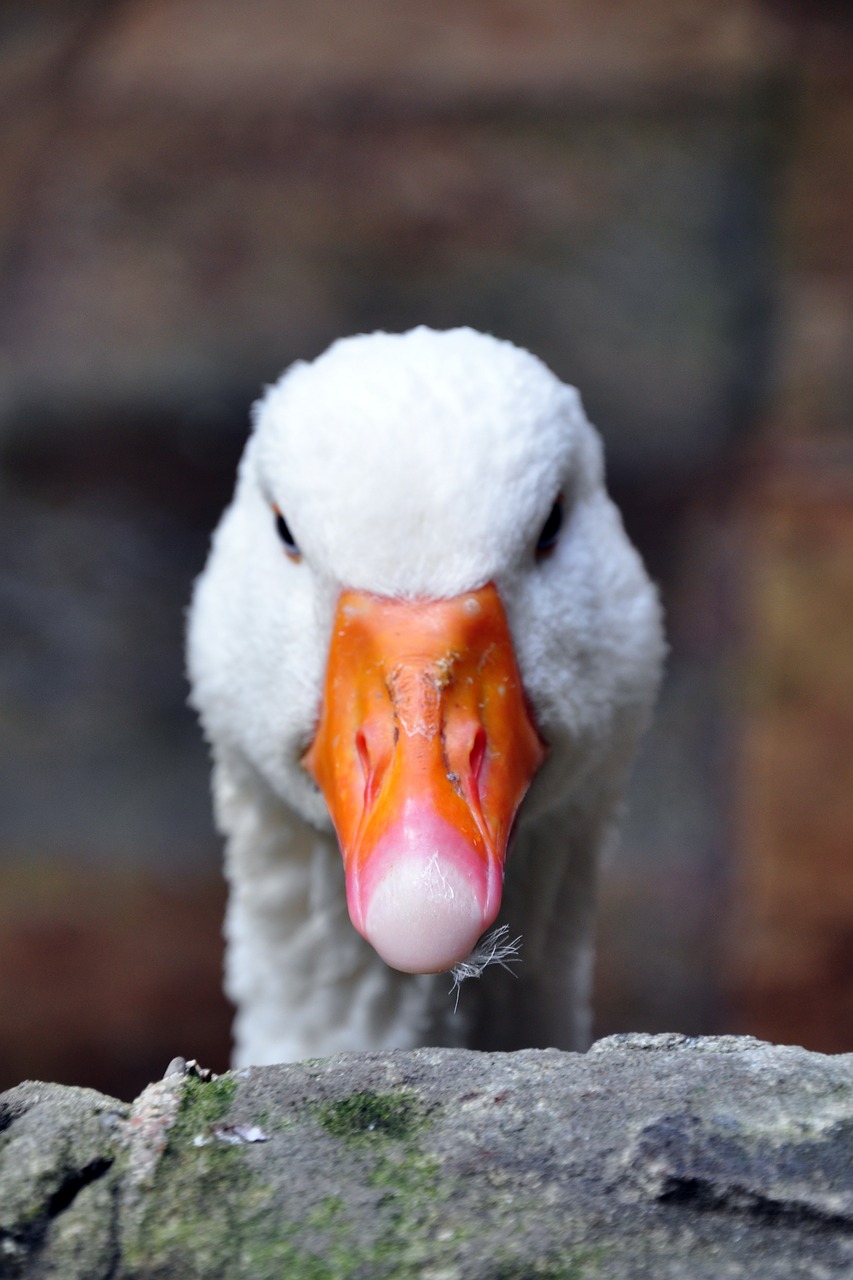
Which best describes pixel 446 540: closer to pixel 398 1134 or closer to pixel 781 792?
pixel 398 1134

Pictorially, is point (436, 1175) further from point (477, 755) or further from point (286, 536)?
point (286, 536)

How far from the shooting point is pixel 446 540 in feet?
6.61

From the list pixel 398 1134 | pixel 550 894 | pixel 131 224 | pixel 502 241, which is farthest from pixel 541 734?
pixel 131 224

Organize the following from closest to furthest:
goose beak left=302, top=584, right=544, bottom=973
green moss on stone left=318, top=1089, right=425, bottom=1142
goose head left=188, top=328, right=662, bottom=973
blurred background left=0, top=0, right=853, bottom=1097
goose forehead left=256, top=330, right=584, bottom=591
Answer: green moss on stone left=318, top=1089, right=425, bottom=1142 → goose beak left=302, top=584, right=544, bottom=973 → goose head left=188, top=328, right=662, bottom=973 → goose forehead left=256, top=330, right=584, bottom=591 → blurred background left=0, top=0, right=853, bottom=1097

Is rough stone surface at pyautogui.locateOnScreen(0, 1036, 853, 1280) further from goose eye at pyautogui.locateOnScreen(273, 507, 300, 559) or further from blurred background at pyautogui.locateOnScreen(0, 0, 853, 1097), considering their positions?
blurred background at pyautogui.locateOnScreen(0, 0, 853, 1097)

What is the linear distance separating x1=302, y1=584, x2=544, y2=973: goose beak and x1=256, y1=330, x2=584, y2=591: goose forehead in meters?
0.08

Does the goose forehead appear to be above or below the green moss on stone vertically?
above

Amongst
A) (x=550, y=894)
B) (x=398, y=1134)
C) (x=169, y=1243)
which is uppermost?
(x=550, y=894)

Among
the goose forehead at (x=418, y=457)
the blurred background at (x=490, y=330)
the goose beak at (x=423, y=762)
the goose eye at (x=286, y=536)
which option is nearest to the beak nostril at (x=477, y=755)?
the goose beak at (x=423, y=762)

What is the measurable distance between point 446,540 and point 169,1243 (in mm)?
1092

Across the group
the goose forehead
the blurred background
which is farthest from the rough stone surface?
the blurred background

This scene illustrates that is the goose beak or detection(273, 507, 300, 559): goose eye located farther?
detection(273, 507, 300, 559): goose eye

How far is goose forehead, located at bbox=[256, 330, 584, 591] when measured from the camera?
202cm

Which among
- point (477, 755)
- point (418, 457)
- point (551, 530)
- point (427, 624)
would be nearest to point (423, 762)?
point (477, 755)
